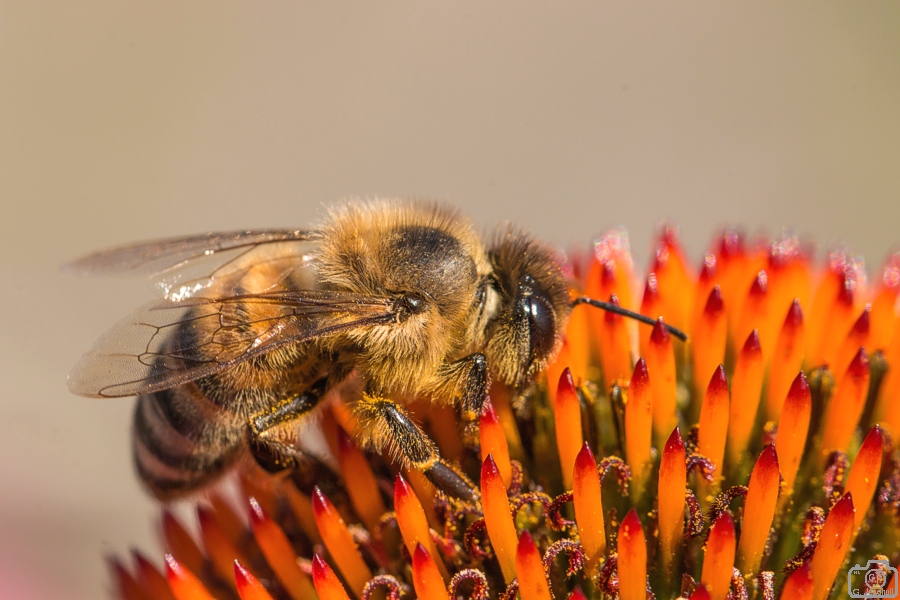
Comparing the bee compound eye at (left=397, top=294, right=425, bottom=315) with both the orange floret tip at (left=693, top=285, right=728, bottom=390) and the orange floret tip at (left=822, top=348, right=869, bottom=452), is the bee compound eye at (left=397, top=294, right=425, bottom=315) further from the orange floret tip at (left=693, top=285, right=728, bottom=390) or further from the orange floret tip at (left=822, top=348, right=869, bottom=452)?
the orange floret tip at (left=822, top=348, right=869, bottom=452)

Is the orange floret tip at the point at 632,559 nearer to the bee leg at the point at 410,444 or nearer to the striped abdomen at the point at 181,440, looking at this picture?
the bee leg at the point at 410,444

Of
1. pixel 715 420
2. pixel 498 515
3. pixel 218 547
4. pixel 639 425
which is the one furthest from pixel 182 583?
pixel 715 420

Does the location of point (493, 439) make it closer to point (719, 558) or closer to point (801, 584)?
point (719, 558)

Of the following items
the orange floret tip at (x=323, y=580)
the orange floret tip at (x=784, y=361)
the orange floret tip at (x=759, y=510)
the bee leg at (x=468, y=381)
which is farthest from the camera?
the orange floret tip at (x=784, y=361)

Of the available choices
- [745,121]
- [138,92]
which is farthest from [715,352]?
[138,92]

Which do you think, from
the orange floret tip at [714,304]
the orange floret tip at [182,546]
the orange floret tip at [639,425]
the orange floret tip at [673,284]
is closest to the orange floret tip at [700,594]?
the orange floret tip at [639,425]

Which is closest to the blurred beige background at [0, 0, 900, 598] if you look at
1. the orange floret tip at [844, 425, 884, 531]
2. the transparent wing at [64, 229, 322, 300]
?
the transparent wing at [64, 229, 322, 300]
